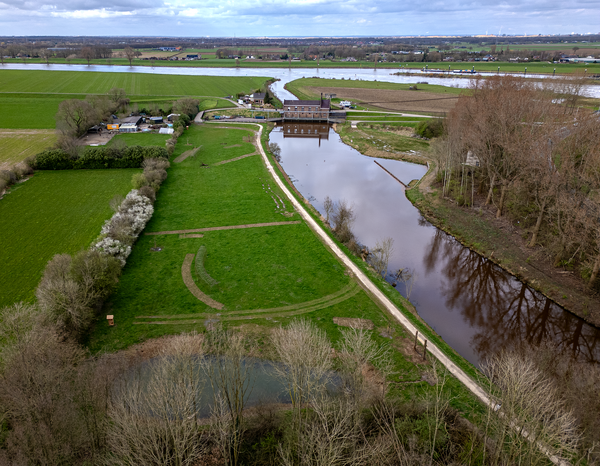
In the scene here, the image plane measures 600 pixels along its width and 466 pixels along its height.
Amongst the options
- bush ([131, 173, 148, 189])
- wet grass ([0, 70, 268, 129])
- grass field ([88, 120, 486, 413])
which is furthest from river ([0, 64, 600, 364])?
wet grass ([0, 70, 268, 129])

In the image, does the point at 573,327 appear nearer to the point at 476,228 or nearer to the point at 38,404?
the point at 476,228

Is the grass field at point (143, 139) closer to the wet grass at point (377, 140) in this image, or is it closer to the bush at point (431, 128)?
the wet grass at point (377, 140)

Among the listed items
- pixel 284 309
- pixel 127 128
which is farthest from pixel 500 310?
pixel 127 128

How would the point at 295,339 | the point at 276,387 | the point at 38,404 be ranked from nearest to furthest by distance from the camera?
the point at 38,404
the point at 295,339
the point at 276,387

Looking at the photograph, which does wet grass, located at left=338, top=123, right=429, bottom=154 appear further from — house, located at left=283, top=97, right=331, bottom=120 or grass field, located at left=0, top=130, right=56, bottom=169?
grass field, located at left=0, top=130, right=56, bottom=169

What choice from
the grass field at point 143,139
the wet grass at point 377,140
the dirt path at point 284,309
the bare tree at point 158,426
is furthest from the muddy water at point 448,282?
the grass field at point 143,139

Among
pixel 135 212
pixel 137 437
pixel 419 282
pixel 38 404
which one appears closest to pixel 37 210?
pixel 135 212

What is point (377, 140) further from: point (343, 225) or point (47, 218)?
point (47, 218)
